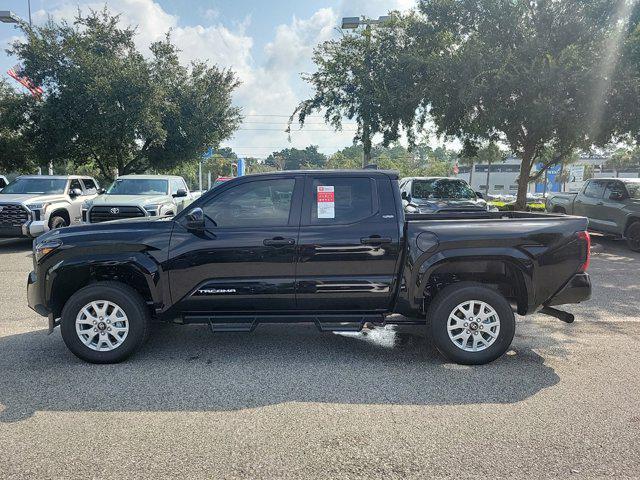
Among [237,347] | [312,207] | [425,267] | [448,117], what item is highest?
[448,117]

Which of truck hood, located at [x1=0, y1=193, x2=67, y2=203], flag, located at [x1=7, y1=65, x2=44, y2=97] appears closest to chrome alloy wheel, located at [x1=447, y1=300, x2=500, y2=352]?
truck hood, located at [x1=0, y1=193, x2=67, y2=203]

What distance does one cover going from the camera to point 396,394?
13.0 ft

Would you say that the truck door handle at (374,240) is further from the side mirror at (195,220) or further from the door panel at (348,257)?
the side mirror at (195,220)

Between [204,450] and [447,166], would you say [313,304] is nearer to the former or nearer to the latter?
[204,450]

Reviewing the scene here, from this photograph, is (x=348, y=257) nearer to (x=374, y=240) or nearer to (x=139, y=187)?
(x=374, y=240)

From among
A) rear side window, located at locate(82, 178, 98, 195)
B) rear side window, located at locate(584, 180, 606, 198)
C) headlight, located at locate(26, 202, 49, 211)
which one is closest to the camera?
headlight, located at locate(26, 202, 49, 211)

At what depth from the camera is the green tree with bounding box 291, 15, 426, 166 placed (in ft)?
48.9

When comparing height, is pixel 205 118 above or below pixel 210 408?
above

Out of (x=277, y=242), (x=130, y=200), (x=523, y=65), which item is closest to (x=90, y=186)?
(x=130, y=200)

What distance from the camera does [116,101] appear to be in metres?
18.2

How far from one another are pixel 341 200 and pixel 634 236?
10394 millimetres

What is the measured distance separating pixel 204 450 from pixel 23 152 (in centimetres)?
2389

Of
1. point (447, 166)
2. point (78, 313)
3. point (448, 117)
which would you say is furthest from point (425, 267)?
point (447, 166)

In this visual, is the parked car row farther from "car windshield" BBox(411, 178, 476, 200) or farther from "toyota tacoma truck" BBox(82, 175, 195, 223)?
"car windshield" BBox(411, 178, 476, 200)
